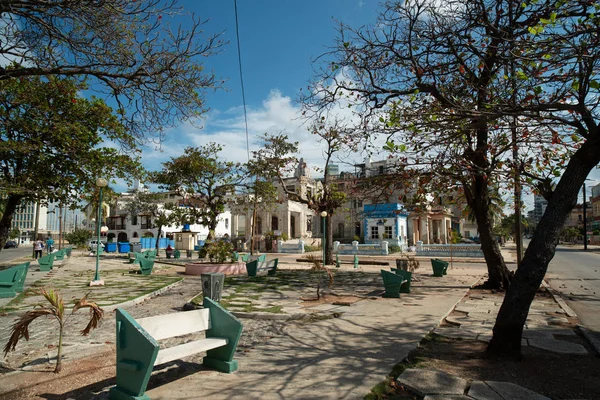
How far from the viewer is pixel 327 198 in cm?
2120

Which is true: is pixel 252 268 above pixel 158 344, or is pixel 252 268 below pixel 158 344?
below

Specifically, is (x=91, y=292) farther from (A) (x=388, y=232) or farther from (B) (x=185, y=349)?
(A) (x=388, y=232)

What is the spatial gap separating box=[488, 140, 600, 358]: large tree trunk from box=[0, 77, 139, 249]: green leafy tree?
8.06 metres

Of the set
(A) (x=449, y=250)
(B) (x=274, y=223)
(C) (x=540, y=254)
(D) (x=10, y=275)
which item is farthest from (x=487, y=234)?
(B) (x=274, y=223)

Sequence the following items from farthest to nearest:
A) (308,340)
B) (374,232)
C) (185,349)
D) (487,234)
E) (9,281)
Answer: (374,232) < (487,234) < (9,281) < (308,340) < (185,349)

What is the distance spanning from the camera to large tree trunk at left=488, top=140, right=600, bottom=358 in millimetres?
4938

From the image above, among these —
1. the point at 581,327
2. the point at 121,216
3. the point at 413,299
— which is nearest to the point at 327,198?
the point at 413,299

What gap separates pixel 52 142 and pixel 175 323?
909cm

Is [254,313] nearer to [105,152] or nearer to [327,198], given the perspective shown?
[105,152]

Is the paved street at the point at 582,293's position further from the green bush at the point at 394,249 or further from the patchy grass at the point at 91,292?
the green bush at the point at 394,249

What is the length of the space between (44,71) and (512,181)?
10115 millimetres

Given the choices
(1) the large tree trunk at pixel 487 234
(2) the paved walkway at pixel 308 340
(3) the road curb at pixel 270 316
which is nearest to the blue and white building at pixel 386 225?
(1) the large tree trunk at pixel 487 234

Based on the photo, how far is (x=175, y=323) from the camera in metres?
4.09

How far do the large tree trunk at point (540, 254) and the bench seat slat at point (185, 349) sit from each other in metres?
3.46
